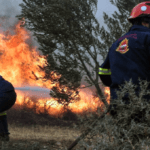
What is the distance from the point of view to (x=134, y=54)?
2.76 metres

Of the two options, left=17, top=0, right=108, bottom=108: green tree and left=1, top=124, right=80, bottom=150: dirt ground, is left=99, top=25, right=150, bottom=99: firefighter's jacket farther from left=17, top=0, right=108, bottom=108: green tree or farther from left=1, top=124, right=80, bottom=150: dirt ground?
left=17, top=0, right=108, bottom=108: green tree

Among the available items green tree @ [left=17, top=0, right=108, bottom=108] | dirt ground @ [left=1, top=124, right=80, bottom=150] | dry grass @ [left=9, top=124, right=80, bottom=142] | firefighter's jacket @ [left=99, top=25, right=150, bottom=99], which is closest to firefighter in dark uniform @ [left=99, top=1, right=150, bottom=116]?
firefighter's jacket @ [left=99, top=25, right=150, bottom=99]

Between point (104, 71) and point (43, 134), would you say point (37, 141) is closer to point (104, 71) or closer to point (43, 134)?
point (104, 71)

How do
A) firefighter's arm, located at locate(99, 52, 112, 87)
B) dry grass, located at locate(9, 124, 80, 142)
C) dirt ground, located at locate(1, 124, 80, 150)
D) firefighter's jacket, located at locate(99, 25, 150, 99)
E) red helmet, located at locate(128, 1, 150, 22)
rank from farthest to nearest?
1. dry grass, located at locate(9, 124, 80, 142)
2. dirt ground, located at locate(1, 124, 80, 150)
3. firefighter's arm, located at locate(99, 52, 112, 87)
4. red helmet, located at locate(128, 1, 150, 22)
5. firefighter's jacket, located at locate(99, 25, 150, 99)

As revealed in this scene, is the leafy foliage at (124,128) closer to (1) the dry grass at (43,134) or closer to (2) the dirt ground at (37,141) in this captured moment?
(2) the dirt ground at (37,141)

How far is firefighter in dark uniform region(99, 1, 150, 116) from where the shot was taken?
271 cm

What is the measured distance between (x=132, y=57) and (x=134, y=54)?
0.04 m

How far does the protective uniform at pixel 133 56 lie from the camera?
8.89ft

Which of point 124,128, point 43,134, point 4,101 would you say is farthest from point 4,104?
point 43,134

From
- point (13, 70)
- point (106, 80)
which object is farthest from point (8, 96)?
point (13, 70)

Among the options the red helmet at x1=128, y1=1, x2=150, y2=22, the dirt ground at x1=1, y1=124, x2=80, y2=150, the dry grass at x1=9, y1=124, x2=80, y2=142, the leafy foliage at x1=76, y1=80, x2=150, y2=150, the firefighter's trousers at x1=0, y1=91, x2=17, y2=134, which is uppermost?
the red helmet at x1=128, y1=1, x2=150, y2=22

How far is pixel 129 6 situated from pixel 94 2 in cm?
178

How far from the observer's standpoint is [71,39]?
1259 centimetres

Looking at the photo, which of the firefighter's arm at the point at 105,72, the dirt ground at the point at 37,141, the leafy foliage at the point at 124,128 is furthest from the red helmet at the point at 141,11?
the dirt ground at the point at 37,141
